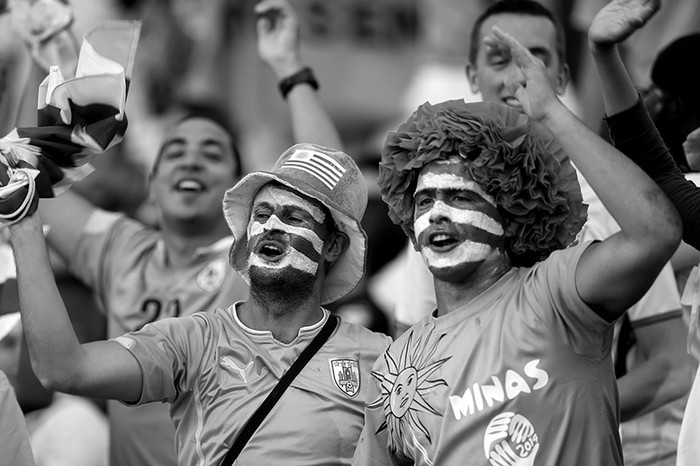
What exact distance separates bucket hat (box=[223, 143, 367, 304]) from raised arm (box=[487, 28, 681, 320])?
1.25 metres

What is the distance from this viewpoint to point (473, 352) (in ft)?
12.6

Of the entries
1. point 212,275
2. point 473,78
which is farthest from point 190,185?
point 473,78

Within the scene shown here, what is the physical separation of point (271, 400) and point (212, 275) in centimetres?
179

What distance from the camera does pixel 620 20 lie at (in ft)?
12.4

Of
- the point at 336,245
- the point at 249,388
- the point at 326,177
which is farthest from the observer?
the point at 336,245

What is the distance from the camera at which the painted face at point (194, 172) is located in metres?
6.36

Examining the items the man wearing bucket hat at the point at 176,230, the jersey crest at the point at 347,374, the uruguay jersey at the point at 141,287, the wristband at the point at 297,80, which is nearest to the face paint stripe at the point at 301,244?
the jersey crest at the point at 347,374

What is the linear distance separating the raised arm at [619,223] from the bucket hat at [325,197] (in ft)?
4.11

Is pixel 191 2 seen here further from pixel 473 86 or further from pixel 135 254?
pixel 473 86

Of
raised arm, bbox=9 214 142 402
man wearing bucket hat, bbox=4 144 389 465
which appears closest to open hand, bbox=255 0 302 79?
man wearing bucket hat, bbox=4 144 389 465

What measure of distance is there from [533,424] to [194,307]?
260 centimetres

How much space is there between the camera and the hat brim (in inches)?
188

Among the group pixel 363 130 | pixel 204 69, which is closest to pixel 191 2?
pixel 204 69

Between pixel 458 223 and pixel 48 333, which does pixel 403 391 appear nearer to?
pixel 458 223
